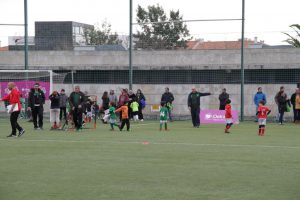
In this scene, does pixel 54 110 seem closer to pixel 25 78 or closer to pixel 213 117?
pixel 25 78

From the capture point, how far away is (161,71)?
37750mm

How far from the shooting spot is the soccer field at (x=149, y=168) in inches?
420

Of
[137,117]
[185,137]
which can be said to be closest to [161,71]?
[137,117]

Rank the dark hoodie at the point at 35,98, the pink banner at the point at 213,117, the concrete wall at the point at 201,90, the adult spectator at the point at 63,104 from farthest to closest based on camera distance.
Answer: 1. the concrete wall at the point at 201,90
2. the pink banner at the point at 213,117
3. the adult spectator at the point at 63,104
4. the dark hoodie at the point at 35,98

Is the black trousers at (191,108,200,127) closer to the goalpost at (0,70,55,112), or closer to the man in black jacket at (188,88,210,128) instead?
the man in black jacket at (188,88,210,128)

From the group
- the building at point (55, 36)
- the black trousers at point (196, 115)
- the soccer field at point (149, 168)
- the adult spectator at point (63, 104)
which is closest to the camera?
the soccer field at point (149, 168)

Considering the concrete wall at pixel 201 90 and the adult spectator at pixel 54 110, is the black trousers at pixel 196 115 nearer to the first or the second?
the adult spectator at pixel 54 110

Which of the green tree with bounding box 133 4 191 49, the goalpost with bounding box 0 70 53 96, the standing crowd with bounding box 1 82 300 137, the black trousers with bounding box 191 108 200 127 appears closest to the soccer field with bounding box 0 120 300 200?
the standing crowd with bounding box 1 82 300 137

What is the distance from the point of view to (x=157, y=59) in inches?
1523

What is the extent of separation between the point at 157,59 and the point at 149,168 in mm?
25444

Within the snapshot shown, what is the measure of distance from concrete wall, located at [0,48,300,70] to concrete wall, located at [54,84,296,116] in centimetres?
109

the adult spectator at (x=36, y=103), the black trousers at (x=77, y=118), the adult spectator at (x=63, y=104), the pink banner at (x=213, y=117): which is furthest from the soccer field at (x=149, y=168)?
the pink banner at (x=213, y=117)

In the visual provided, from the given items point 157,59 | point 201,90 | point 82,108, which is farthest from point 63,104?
point 157,59

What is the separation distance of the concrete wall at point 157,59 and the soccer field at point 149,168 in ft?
49.1
